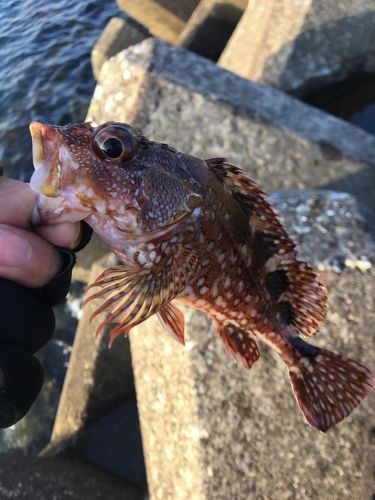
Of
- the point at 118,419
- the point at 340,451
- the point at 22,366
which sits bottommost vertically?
the point at 118,419

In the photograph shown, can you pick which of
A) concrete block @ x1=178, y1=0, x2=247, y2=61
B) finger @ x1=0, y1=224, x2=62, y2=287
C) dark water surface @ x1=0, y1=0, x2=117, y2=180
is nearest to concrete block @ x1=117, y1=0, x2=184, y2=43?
concrete block @ x1=178, y1=0, x2=247, y2=61

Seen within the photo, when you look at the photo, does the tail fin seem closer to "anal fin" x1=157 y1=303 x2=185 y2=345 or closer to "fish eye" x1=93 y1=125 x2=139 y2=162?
"anal fin" x1=157 y1=303 x2=185 y2=345

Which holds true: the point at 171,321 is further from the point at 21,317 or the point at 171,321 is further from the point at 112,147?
the point at 112,147

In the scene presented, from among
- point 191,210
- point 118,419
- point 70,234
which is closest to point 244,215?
point 191,210

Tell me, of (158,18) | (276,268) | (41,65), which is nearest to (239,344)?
(276,268)

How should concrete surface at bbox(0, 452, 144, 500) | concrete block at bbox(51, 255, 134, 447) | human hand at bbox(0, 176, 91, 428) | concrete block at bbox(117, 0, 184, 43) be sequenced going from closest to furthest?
human hand at bbox(0, 176, 91, 428), concrete surface at bbox(0, 452, 144, 500), concrete block at bbox(51, 255, 134, 447), concrete block at bbox(117, 0, 184, 43)

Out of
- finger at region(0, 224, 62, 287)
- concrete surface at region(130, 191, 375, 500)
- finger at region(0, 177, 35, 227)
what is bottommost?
concrete surface at region(130, 191, 375, 500)

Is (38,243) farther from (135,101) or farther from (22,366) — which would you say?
(135,101)

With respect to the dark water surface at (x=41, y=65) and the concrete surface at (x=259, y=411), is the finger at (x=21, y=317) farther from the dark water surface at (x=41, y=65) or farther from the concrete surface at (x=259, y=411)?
the dark water surface at (x=41, y=65)
